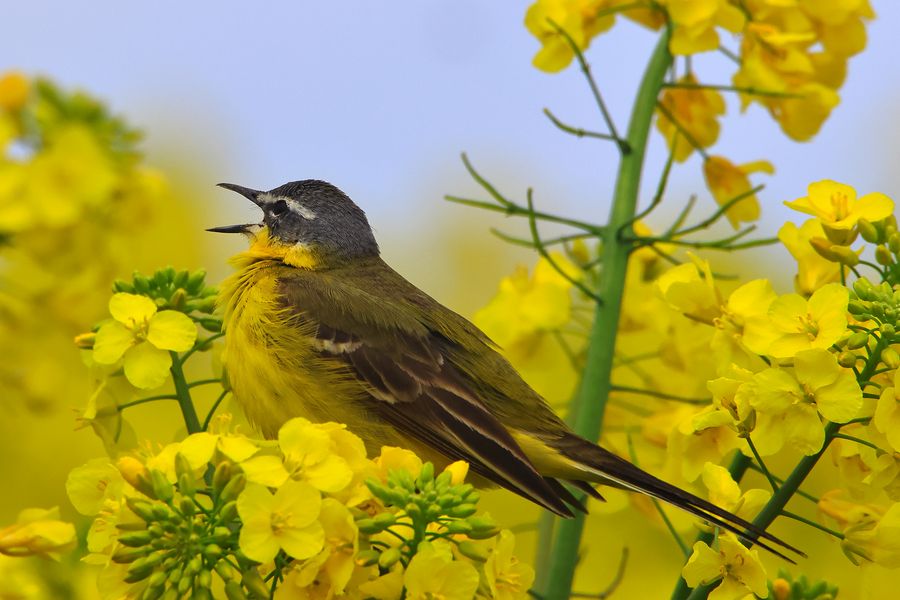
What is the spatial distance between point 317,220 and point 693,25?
203cm

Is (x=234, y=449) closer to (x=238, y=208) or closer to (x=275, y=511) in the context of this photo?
(x=275, y=511)

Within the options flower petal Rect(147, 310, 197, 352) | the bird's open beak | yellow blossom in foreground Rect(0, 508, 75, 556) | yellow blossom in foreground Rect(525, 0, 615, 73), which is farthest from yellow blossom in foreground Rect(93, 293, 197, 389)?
the bird's open beak

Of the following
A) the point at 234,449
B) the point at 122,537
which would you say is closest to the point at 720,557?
the point at 234,449

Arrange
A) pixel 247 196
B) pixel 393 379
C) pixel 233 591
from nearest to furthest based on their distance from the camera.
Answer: pixel 233 591 → pixel 393 379 → pixel 247 196

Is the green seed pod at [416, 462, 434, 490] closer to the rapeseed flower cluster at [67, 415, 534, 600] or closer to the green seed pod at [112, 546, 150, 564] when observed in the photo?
the rapeseed flower cluster at [67, 415, 534, 600]

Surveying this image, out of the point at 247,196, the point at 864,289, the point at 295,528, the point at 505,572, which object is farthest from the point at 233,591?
the point at 247,196

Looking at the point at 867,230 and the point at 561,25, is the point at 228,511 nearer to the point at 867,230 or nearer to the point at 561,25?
the point at 867,230

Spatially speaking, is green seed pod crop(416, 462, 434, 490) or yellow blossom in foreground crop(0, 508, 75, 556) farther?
yellow blossom in foreground crop(0, 508, 75, 556)

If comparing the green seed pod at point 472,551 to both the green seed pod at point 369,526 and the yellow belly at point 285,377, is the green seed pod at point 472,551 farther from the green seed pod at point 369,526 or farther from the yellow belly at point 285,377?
the yellow belly at point 285,377

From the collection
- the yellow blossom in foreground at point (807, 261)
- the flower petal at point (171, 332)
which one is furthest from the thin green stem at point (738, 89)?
the flower petal at point (171, 332)

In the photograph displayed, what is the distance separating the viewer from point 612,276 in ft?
12.2

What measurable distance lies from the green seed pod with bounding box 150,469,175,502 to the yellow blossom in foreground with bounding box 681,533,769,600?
1.03m

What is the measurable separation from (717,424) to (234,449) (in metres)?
1.05

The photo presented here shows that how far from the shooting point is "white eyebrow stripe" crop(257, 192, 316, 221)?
5273 millimetres
